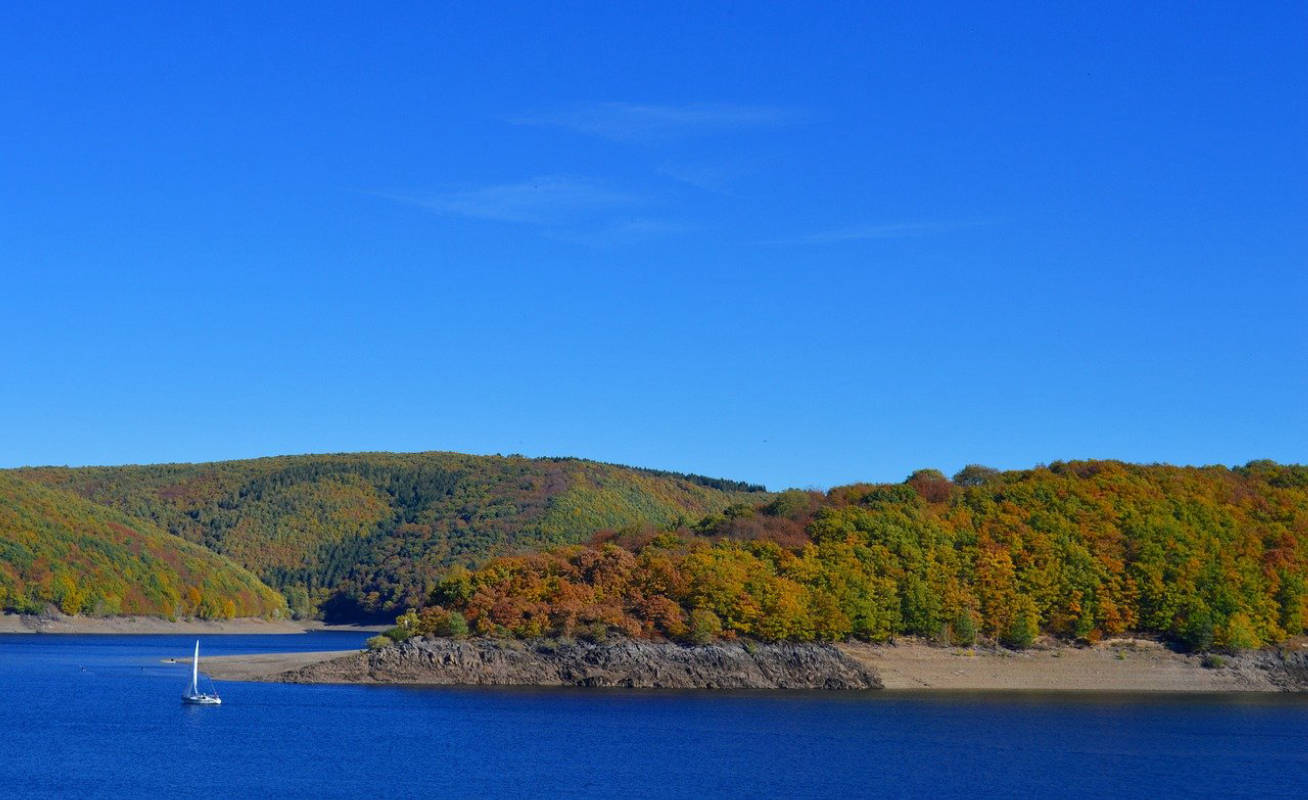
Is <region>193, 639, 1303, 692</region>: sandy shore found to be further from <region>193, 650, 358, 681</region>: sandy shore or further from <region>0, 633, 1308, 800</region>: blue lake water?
<region>0, 633, 1308, 800</region>: blue lake water

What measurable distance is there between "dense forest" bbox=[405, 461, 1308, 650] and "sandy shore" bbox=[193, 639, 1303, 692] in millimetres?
1412

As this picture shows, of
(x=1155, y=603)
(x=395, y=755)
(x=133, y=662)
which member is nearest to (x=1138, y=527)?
(x=1155, y=603)

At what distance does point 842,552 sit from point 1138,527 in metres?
26.5

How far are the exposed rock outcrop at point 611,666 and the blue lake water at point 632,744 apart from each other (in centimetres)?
457

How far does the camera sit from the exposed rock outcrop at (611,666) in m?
113

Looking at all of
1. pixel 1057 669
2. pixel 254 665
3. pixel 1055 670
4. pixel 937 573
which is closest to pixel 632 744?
pixel 937 573

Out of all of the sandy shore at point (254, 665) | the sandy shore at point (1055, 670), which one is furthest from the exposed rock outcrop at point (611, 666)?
the sandy shore at point (254, 665)

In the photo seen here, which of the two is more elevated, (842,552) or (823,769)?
(842,552)

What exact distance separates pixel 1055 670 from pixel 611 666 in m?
36.0

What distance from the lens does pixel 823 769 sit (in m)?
71.1

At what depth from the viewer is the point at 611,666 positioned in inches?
4461

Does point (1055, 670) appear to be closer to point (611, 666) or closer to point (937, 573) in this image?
point (937, 573)

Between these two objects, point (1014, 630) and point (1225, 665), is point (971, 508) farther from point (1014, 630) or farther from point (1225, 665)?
point (1225, 665)

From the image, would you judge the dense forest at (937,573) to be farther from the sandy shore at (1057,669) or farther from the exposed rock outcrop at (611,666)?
the exposed rock outcrop at (611,666)
